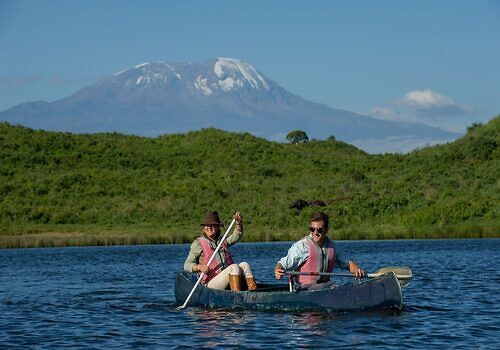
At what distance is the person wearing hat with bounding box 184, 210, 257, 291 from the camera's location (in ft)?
62.5

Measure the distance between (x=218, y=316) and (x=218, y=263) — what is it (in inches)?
47.3

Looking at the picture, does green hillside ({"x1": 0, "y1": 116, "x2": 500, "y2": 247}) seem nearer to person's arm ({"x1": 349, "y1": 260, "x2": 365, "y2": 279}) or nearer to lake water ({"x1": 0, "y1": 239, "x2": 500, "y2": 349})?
lake water ({"x1": 0, "y1": 239, "x2": 500, "y2": 349})

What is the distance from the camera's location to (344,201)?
57594 mm

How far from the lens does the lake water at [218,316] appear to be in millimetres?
15734

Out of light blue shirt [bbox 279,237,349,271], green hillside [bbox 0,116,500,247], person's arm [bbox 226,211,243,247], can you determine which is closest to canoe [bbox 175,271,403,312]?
light blue shirt [bbox 279,237,349,271]

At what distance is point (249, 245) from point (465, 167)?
72.3 ft

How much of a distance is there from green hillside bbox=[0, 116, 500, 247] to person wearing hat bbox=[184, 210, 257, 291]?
27.0 metres

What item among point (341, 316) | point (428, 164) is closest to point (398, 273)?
point (341, 316)

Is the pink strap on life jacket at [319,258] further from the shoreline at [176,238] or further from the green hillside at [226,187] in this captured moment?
the shoreline at [176,238]

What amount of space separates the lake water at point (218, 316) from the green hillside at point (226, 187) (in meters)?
16.6

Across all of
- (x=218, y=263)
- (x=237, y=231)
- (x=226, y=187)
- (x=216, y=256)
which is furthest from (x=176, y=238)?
(x=237, y=231)

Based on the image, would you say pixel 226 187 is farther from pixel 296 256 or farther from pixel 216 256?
pixel 296 256

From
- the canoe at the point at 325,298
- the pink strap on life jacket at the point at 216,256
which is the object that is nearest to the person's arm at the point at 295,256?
the canoe at the point at 325,298

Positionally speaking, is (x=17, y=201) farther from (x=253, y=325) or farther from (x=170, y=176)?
(x=253, y=325)
